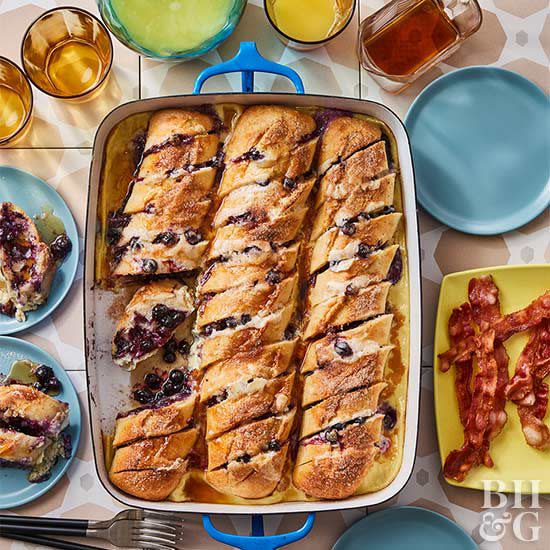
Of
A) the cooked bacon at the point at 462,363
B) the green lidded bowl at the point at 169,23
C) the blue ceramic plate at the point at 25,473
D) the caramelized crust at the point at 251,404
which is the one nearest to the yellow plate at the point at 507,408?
the cooked bacon at the point at 462,363

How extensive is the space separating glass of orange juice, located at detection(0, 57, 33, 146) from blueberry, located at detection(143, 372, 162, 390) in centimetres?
90

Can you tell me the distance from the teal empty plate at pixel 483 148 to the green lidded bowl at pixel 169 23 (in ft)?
2.30

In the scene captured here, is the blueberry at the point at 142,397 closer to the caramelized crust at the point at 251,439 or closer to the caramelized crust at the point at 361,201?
the caramelized crust at the point at 251,439

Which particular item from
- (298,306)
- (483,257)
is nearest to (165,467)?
(298,306)

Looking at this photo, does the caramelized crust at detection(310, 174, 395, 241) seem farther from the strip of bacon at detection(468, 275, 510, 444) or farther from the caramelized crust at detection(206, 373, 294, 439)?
the caramelized crust at detection(206, 373, 294, 439)

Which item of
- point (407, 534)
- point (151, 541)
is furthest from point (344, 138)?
point (151, 541)

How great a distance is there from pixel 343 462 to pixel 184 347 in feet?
2.01

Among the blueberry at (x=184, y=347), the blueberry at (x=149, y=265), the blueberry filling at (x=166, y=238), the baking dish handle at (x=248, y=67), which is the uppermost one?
the baking dish handle at (x=248, y=67)

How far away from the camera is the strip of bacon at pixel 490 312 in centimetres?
232

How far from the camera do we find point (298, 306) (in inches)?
90.0

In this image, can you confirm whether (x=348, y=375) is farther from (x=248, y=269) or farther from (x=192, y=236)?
(x=192, y=236)

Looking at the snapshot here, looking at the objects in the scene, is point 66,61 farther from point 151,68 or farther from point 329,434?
point 329,434

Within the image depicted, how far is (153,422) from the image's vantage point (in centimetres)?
217

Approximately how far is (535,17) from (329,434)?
62.5 inches
